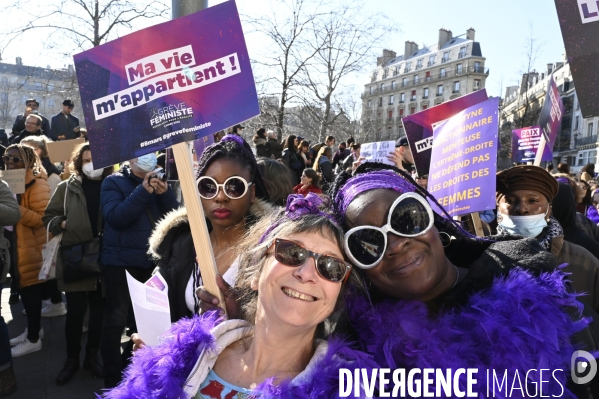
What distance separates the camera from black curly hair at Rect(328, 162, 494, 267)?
1.75 meters

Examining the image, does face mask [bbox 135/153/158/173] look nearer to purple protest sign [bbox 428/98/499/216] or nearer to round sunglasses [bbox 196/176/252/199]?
round sunglasses [bbox 196/176/252/199]

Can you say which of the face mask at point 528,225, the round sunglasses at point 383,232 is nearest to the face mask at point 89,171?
the round sunglasses at point 383,232

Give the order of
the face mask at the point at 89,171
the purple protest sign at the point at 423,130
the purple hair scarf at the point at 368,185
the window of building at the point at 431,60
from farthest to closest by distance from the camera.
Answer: the window of building at the point at 431,60 → the face mask at the point at 89,171 → the purple protest sign at the point at 423,130 → the purple hair scarf at the point at 368,185

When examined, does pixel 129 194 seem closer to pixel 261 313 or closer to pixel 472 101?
pixel 261 313

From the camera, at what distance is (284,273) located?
4.82 ft

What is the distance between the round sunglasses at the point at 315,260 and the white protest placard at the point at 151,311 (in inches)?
24.7

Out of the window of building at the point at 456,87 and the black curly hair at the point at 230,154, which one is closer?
the black curly hair at the point at 230,154

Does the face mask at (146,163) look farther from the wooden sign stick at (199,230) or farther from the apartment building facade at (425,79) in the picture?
the apartment building facade at (425,79)

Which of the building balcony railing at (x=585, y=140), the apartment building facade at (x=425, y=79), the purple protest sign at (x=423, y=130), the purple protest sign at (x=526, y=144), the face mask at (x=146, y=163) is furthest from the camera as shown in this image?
the apartment building facade at (x=425, y=79)

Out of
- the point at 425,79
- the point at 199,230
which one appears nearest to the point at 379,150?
the point at 199,230

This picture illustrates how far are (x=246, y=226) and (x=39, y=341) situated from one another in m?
3.38

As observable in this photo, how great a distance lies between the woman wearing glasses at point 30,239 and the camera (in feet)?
14.2

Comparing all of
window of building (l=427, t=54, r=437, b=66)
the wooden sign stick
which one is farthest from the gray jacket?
window of building (l=427, t=54, r=437, b=66)

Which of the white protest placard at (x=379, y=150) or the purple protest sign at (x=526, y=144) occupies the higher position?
the white protest placard at (x=379, y=150)
